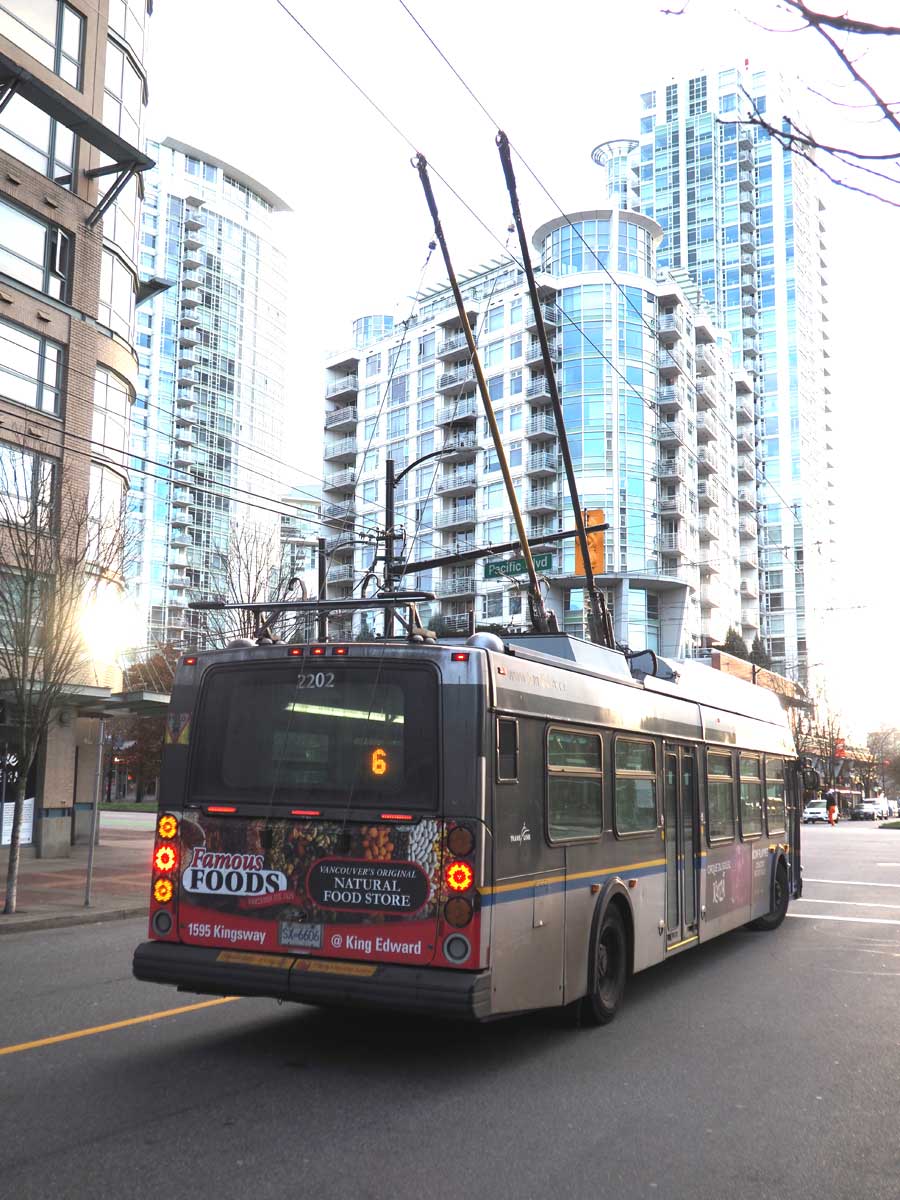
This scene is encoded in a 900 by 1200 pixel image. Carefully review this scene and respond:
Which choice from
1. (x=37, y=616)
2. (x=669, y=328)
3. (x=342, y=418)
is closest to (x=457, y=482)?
(x=342, y=418)

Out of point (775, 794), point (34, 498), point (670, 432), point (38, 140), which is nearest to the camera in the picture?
point (775, 794)

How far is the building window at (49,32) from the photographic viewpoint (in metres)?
23.1

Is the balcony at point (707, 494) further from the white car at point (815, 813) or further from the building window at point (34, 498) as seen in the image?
the building window at point (34, 498)

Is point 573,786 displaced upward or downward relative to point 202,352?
downward

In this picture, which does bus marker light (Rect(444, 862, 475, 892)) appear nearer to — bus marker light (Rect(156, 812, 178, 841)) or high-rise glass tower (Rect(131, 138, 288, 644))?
bus marker light (Rect(156, 812, 178, 841))

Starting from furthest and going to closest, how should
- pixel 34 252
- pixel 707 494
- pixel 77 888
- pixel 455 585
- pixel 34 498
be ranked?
1. pixel 707 494
2. pixel 455 585
3. pixel 34 252
4. pixel 77 888
5. pixel 34 498

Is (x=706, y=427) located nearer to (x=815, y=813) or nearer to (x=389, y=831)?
(x=815, y=813)

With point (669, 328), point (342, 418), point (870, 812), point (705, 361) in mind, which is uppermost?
point (705, 361)

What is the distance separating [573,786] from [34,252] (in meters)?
20.6

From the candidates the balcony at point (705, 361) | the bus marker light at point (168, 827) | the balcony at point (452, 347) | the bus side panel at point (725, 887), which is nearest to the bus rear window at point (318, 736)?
the bus marker light at point (168, 827)

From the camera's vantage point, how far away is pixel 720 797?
11.5m

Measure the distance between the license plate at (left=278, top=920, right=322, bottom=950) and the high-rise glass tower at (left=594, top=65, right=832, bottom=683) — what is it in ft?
320

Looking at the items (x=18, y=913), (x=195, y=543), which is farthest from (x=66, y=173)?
(x=195, y=543)

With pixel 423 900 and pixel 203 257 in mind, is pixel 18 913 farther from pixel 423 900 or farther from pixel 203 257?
pixel 203 257
